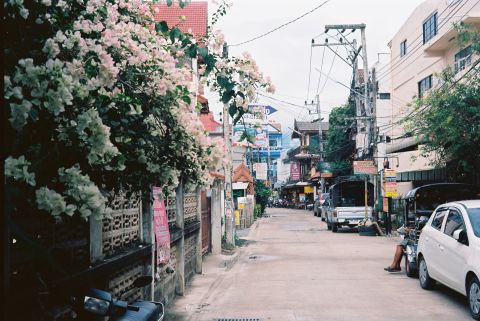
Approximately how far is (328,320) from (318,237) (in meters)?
17.2

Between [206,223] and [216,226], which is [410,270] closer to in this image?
[206,223]

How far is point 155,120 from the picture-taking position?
4.99m

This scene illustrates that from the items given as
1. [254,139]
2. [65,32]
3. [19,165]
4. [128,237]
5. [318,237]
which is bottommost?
[318,237]

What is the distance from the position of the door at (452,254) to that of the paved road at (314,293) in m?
0.50

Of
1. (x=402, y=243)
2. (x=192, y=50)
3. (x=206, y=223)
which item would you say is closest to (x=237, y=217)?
(x=206, y=223)

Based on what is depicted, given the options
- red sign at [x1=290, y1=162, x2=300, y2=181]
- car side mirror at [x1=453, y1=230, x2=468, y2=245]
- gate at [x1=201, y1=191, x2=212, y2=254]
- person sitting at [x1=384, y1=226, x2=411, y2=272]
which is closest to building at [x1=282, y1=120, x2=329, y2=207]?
red sign at [x1=290, y1=162, x2=300, y2=181]

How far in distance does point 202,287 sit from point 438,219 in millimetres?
5073

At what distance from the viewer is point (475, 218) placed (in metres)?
8.64

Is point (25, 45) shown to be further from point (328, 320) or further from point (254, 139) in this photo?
point (328, 320)

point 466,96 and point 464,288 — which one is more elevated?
point 466,96

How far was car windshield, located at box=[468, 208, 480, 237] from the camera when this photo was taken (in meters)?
8.29

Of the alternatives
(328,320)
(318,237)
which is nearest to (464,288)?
(328,320)

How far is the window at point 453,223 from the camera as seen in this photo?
893 centimetres

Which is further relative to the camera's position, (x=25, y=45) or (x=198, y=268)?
(x=198, y=268)
